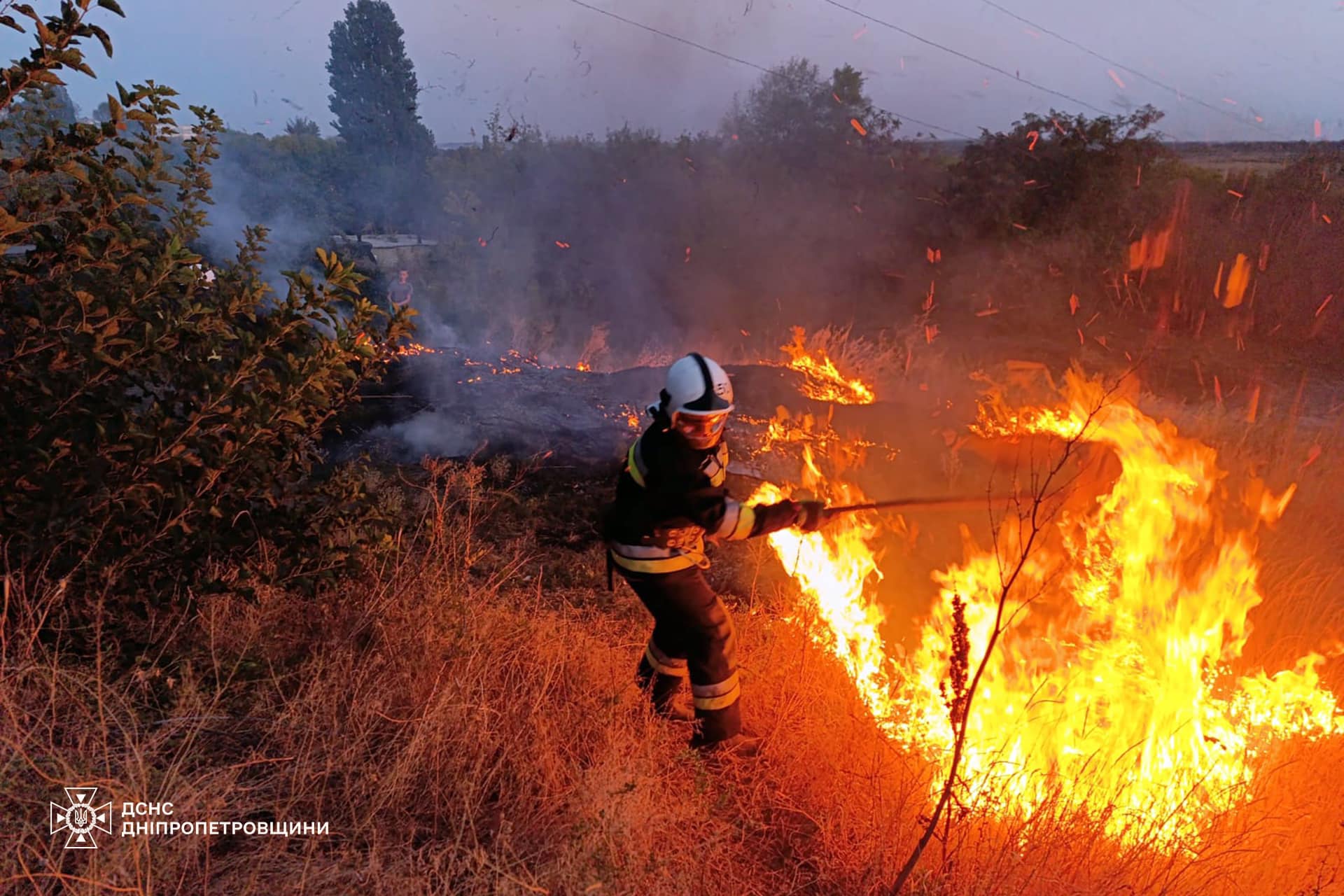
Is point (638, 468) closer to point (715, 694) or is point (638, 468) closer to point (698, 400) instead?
point (698, 400)

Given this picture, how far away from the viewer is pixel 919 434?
6.63 meters

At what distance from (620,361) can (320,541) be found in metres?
13.6

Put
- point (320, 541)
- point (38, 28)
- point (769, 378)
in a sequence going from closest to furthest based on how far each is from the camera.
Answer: point (38, 28)
point (320, 541)
point (769, 378)

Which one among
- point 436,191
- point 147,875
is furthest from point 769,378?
point 436,191

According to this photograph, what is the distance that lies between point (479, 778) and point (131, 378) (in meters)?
2.29

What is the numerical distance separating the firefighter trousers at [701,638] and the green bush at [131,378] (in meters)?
1.72

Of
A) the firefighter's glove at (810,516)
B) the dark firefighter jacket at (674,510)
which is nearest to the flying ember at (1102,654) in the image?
the firefighter's glove at (810,516)

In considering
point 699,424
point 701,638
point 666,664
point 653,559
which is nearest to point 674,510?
point 653,559

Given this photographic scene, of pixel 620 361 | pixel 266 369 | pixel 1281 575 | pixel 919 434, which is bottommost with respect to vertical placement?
pixel 620 361

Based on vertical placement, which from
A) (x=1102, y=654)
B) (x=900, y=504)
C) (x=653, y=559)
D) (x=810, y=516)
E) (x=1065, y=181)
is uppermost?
(x=1065, y=181)

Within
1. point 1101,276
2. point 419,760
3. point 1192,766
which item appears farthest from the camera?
point 1101,276

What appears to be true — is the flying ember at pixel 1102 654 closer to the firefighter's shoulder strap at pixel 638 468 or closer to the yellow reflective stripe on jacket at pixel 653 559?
the yellow reflective stripe on jacket at pixel 653 559

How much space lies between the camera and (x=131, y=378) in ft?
10.1

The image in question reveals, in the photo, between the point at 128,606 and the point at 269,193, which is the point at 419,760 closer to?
the point at 128,606
